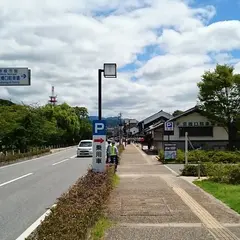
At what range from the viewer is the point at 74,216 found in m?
7.39

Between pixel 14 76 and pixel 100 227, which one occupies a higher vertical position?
pixel 14 76

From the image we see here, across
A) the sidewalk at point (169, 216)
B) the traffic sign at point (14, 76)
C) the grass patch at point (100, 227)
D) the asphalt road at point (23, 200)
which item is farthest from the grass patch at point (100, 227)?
the traffic sign at point (14, 76)

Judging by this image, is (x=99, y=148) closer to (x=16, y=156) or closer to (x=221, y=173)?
(x=221, y=173)

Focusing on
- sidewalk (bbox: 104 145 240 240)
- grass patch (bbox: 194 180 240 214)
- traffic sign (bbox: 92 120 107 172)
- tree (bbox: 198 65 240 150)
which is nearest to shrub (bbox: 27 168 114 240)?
sidewalk (bbox: 104 145 240 240)

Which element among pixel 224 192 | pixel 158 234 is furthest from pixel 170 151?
pixel 158 234

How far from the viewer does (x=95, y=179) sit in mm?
12656

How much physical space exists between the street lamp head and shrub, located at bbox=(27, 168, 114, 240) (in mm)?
5310

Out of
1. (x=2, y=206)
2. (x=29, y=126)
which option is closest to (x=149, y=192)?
(x=2, y=206)

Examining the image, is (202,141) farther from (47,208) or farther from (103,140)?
(47,208)

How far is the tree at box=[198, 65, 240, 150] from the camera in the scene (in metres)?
42.0

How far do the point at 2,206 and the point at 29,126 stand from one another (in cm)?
3536

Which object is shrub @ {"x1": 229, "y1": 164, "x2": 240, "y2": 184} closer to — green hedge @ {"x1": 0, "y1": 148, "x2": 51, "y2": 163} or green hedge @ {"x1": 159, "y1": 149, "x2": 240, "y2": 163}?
green hedge @ {"x1": 159, "y1": 149, "x2": 240, "y2": 163}

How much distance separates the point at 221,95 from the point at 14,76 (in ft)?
78.3

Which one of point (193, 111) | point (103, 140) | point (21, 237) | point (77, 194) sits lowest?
point (21, 237)
